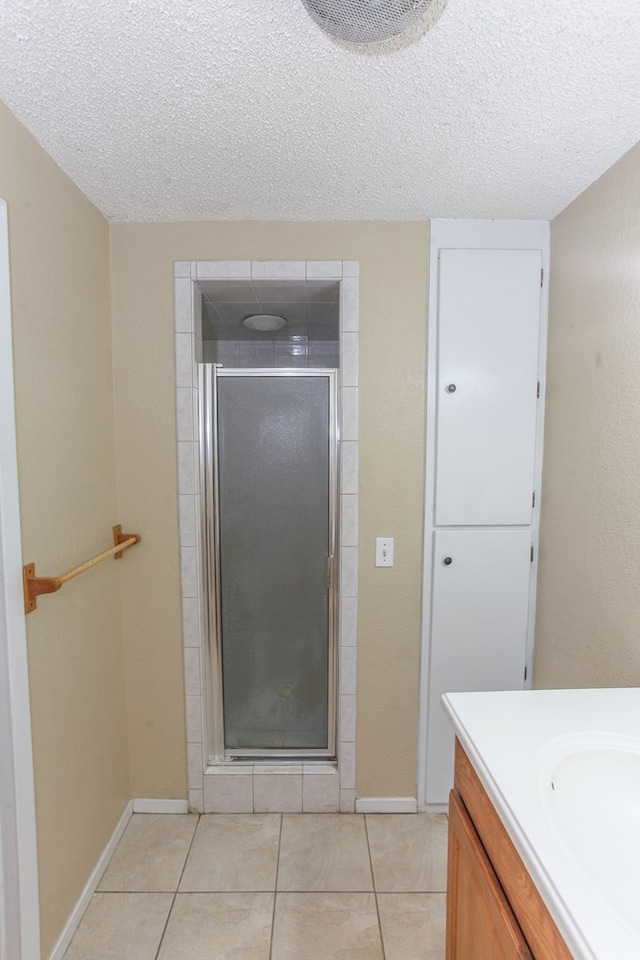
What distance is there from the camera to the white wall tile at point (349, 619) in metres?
1.77

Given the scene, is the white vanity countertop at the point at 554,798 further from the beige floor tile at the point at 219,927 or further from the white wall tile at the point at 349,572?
the beige floor tile at the point at 219,927

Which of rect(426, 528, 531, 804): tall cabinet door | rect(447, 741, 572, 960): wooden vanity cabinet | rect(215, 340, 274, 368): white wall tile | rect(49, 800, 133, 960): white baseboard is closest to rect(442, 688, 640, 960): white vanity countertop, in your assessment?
rect(447, 741, 572, 960): wooden vanity cabinet

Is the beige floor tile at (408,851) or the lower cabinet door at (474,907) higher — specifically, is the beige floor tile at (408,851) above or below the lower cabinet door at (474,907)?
below

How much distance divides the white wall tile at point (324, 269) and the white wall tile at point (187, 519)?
973 mm

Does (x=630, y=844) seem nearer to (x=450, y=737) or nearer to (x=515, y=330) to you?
(x=450, y=737)

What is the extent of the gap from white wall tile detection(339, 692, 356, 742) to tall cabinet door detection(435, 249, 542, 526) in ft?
2.65

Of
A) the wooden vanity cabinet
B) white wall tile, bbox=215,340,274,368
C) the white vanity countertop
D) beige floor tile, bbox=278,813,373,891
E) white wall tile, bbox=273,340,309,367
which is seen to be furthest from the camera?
white wall tile, bbox=273,340,309,367

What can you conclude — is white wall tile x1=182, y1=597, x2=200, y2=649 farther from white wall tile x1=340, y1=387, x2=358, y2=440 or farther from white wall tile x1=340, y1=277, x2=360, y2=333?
white wall tile x1=340, y1=277, x2=360, y2=333

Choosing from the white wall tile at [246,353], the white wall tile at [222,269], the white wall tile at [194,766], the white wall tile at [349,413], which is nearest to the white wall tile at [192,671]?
the white wall tile at [194,766]

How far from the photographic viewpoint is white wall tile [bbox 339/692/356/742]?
1793mm

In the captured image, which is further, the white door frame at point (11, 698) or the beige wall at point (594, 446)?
the beige wall at point (594, 446)

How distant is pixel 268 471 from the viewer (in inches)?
72.3

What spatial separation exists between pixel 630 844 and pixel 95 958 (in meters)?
1.52

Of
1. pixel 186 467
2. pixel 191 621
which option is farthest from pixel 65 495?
pixel 191 621
